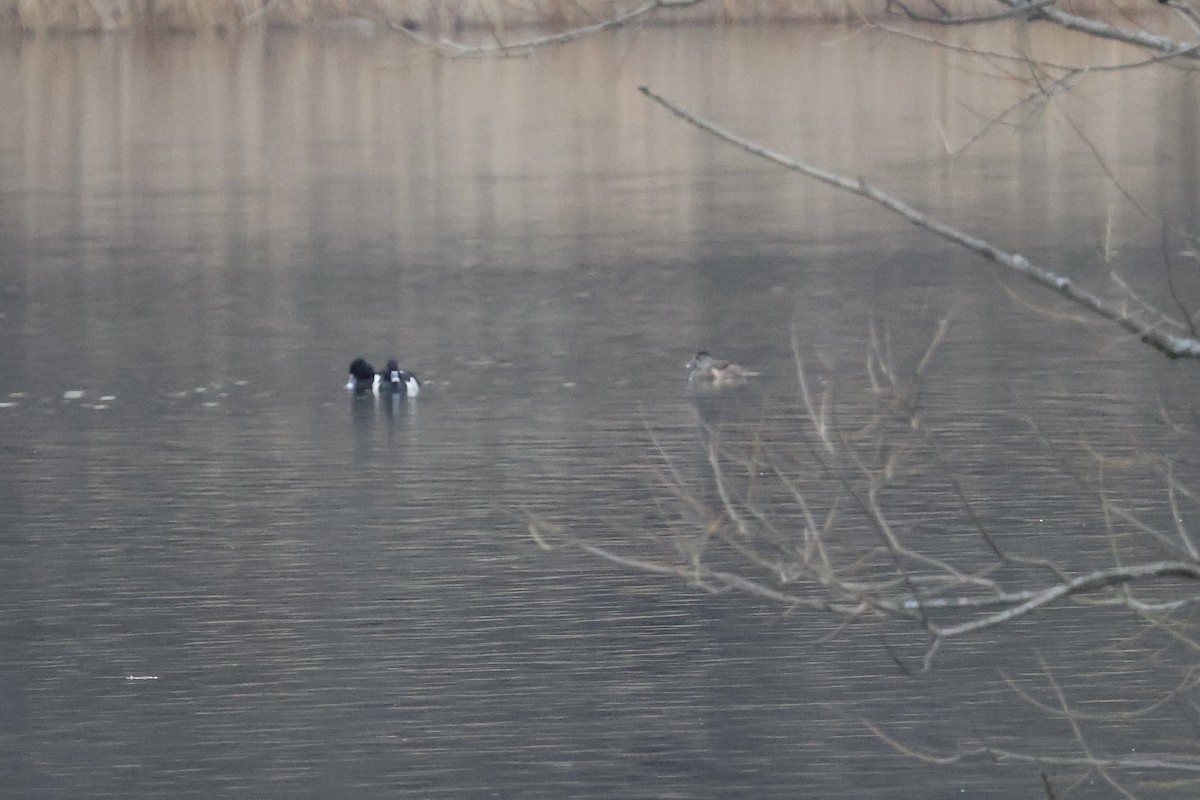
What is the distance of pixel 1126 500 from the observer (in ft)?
36.0

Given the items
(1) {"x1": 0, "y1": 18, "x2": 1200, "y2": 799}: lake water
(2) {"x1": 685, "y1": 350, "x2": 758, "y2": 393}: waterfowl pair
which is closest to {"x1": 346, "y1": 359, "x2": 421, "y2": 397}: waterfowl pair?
(1) {"x1": 0, "y1": 18, "x2": 1200, "y2": 799}: lake water

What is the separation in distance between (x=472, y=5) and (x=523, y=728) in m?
2.66

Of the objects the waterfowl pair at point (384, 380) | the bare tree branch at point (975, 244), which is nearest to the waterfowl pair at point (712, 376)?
the waterfowl pair at point (384, 380)

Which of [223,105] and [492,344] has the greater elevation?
[223,105]

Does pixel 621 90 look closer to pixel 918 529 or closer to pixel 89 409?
pixel 89 409

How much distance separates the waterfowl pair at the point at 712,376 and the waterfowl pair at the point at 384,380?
5.94 feet

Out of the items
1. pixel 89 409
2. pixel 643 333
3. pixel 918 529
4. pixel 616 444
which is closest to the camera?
pixel 918 529

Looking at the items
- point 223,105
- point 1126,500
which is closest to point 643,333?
point 1126,500

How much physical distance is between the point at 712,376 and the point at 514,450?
7.11 feet

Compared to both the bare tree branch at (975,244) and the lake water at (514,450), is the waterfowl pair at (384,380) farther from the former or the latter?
the bare tree branch at (975,244)

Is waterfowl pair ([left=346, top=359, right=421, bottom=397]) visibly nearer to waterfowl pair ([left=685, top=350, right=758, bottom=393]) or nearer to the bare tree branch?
waterfowl pair ([left=685, top=350, right=758, bottom=393])

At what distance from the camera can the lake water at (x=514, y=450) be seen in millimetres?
7633

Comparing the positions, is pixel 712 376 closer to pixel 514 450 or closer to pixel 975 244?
pixel 514 450

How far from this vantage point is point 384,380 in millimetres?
14273
